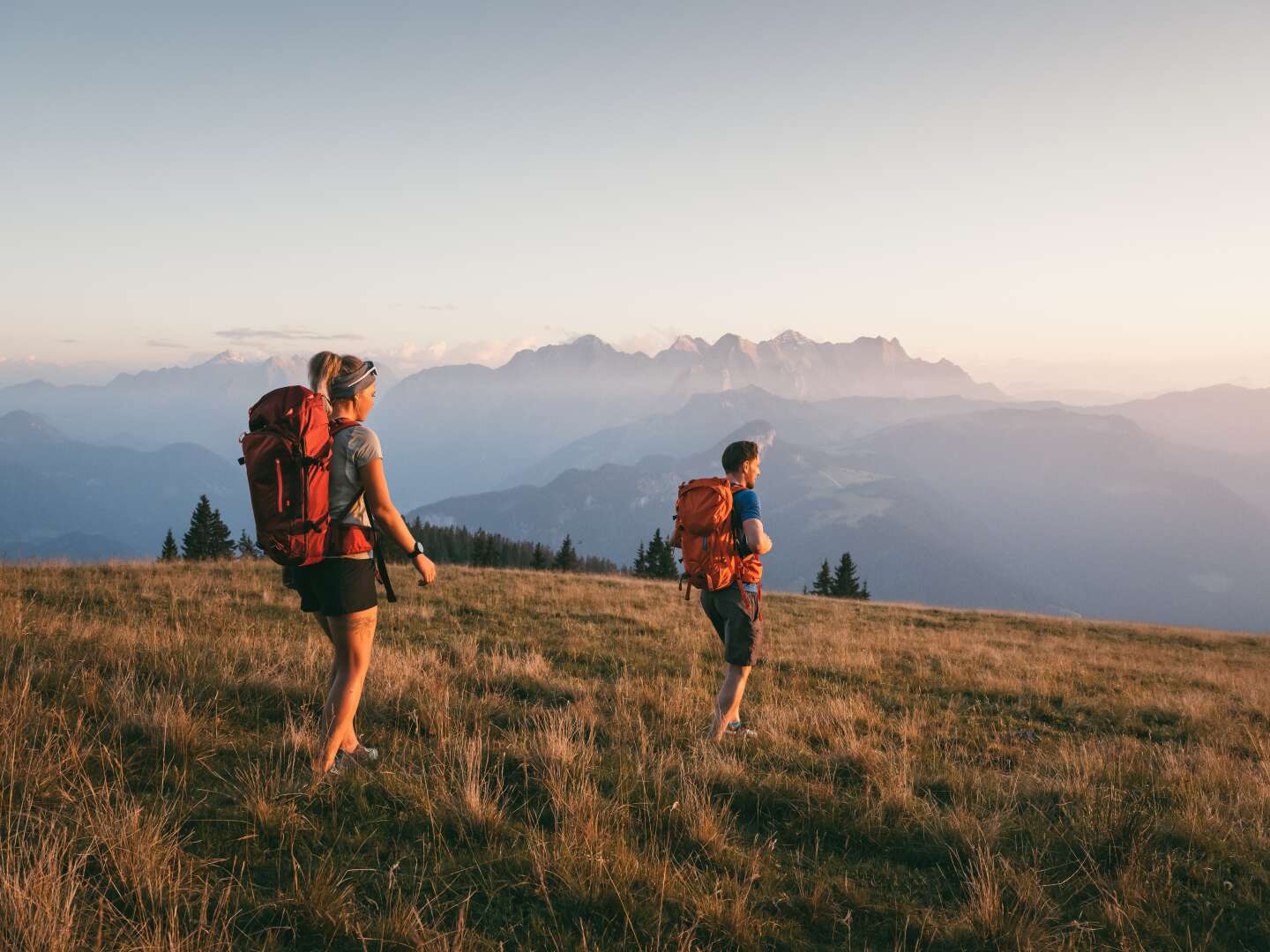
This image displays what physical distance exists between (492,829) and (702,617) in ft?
36.6

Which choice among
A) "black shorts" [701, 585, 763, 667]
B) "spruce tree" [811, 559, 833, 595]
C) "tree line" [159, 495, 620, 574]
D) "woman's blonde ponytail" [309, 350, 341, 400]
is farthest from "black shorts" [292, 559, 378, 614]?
"spruce tree" [811, 559, 833, 595]

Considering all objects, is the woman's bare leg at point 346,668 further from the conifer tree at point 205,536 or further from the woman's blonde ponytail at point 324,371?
the conifer tree at point 205,536

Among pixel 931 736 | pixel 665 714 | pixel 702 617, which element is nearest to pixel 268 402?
pixel 665 714

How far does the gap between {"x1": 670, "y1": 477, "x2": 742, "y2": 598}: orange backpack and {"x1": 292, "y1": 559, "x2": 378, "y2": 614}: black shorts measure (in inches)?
102

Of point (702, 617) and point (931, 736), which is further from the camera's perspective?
Answer: point (702, 617)

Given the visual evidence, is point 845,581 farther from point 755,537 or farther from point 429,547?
point 429,547

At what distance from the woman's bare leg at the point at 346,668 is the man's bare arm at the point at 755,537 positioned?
10.2ft

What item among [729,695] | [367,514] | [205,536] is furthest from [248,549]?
[729,695]

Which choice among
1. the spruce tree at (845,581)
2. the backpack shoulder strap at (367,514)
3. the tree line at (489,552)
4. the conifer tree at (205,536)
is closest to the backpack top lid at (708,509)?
the backpack shoulder strap at (367,514)

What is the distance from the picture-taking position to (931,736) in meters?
6.66

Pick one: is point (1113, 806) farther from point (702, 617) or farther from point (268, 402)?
point (702, 617)

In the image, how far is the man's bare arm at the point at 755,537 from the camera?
5.46 metres

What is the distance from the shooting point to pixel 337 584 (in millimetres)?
4184

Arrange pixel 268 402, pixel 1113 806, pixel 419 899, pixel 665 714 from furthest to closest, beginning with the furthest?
pixel 665 714
pixel 1113 806
pixel 268 402
pixel 419 899
